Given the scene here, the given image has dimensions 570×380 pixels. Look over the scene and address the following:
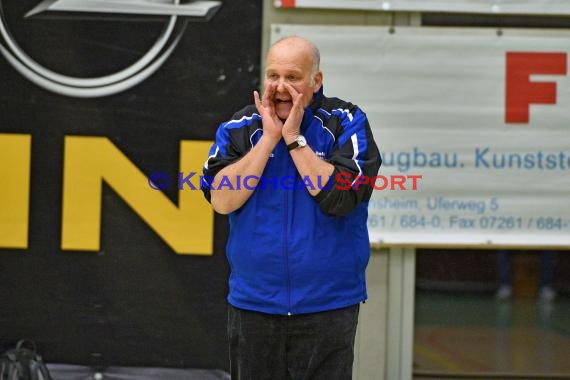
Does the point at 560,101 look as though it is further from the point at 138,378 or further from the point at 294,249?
the point at 138,378

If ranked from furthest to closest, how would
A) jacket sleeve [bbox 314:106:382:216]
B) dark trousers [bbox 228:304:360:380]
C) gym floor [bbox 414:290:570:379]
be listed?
gym floor [bbox 414:290:570:379] → dark trousers [bbox 228:304:360:380] → jacket sleeve [bbox 314:106:382:216]

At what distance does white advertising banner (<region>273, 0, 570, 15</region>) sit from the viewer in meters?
4.70

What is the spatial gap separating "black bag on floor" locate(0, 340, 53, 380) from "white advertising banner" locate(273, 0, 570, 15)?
8.11 ft

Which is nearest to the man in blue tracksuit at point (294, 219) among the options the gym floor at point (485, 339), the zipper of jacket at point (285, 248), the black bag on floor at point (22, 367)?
the zipper of jacket at point (285, 248)

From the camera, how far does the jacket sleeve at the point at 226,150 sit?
10.00 feet

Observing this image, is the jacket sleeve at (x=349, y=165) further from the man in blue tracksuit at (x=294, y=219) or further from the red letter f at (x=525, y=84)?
the red letter f at (x=525, y=84)

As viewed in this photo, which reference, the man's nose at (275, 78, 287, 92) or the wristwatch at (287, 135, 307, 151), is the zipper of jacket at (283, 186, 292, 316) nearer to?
the wristwatch at (287, 135, 307, 151)

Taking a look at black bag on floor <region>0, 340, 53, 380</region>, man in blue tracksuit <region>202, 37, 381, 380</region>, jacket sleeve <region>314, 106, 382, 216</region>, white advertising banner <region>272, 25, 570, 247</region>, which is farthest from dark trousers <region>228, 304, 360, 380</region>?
black bag on floor <region>0, 340, 53, 380</region>

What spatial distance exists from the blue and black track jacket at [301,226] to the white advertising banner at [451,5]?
1767mm

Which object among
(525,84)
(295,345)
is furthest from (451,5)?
(295,345)

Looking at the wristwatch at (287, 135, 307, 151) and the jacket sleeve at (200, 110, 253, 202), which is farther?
the jacket sleeve at (200, 110, 253, 202)

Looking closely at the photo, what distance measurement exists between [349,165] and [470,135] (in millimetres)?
2016

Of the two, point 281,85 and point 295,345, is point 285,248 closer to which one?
point 295,345

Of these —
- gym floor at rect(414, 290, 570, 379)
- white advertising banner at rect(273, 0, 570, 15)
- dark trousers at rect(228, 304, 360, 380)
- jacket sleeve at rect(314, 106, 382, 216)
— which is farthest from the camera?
gym floor at rect(414, 290, 570, 379)
